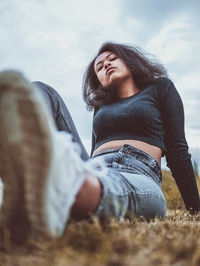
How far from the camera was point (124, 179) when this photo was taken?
946mm

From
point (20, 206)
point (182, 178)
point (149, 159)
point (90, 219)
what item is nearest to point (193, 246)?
point (90, 219)

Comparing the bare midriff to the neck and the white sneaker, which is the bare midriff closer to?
the neck

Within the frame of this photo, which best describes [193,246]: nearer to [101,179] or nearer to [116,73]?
[101,179]

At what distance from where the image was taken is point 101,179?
809mm

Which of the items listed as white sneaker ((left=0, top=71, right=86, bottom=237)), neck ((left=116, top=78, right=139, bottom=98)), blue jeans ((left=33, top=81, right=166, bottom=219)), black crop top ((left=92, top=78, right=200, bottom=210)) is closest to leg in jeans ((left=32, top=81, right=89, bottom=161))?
blue jeans ((left=33, top=81, right=166, bottom=219))

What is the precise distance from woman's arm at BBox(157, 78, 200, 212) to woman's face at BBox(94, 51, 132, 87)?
401mm

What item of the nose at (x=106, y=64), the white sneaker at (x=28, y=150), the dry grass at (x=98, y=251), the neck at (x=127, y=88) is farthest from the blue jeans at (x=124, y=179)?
the nose at (x=106, y=64)

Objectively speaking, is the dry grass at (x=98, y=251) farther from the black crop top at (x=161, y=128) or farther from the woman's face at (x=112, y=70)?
the woman's face at (x=112, y=70)

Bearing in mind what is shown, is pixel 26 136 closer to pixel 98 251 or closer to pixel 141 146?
pixel 98 251

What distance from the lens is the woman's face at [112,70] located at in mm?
1933

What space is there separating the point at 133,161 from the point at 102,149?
1.03ft

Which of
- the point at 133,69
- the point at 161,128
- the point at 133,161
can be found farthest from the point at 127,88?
the point at 133,161

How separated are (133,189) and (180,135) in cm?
75

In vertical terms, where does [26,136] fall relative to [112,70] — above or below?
below
